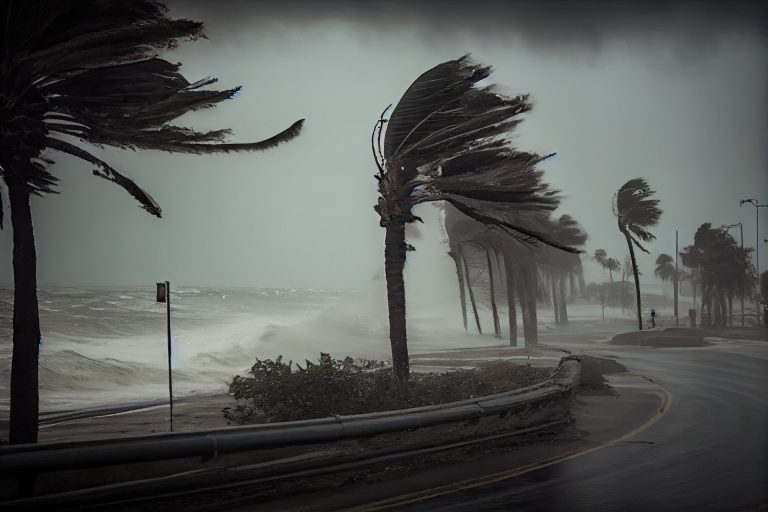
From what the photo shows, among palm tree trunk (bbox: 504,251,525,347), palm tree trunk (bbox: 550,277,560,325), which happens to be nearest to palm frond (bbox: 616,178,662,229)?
palm tree trunk (bbox: 504,251,525,347)

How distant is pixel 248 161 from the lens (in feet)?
32.1

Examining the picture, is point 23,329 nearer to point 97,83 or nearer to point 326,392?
point 97,83

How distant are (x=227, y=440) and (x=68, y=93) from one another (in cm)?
426

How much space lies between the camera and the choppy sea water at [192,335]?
32.0ft

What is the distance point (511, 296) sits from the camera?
1661 cm

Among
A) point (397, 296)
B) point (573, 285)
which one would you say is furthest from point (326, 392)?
point (573, 285)

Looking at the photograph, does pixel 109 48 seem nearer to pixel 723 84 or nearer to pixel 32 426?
pixel 32 426

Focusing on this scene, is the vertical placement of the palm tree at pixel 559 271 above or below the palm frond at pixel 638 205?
below

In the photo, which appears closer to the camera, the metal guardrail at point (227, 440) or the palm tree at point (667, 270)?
the metal guardrail at point (227, 440)

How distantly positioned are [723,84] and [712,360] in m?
6.68

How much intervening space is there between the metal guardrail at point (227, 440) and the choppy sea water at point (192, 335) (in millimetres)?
4076

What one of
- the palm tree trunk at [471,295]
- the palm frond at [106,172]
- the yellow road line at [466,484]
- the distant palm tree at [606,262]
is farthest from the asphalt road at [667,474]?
the palm tree trunk at [471,295]

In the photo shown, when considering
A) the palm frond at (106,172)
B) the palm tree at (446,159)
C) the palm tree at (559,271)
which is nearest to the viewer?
the palm frond at (106,172)

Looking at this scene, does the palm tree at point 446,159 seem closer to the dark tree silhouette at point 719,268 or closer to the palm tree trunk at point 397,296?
the palm tree trunk at point 397,296
